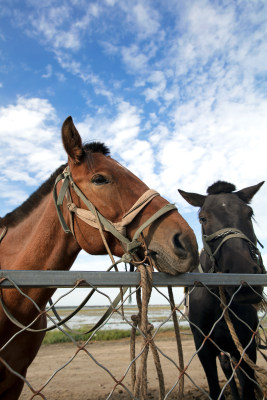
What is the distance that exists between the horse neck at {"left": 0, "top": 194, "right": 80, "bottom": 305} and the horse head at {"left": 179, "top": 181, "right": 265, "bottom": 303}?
156 centimetres

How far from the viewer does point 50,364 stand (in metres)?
8.57

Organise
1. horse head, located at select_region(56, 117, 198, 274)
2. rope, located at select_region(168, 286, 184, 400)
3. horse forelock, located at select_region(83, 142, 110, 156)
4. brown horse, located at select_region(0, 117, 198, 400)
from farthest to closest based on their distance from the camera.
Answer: horse forelock, located at select_region(83, 142, 110, 156) < brown horse, located at select_region(0, 117, 198, 400) < horse head, located at select_region(56, 117, 198, 274) < rope, located at select_region(168, 286, 184, 400)

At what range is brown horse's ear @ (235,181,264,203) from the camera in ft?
13.6

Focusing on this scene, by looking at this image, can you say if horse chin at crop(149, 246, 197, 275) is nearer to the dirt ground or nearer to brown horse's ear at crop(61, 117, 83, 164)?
brown horse's ear at crop(61, 117, 83, 164)

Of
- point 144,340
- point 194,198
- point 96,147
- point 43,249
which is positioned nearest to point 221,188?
point 194,198

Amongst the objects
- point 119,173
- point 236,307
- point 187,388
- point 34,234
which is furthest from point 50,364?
point 119,173

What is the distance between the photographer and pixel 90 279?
126 cm

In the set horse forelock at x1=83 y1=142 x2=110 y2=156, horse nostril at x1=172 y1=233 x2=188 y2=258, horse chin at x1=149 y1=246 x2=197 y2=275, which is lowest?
horse chin at x1=149 y1=246 x2=197 y2=275

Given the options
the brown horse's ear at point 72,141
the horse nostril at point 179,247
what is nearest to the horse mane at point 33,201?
the brown horse's ear at point 72,141

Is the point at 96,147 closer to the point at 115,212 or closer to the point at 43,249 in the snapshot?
the point at 115,212

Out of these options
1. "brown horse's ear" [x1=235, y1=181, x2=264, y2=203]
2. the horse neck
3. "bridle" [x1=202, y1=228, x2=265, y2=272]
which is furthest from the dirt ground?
"brown horse's ear" [x1=235, y1=181, x2=264, y2=203]

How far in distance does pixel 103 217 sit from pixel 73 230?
30cm

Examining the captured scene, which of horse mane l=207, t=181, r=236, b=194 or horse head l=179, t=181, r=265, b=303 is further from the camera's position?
horse mane l=207, t=181, r=236, b=194

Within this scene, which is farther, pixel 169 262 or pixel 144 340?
pixel 169 262
